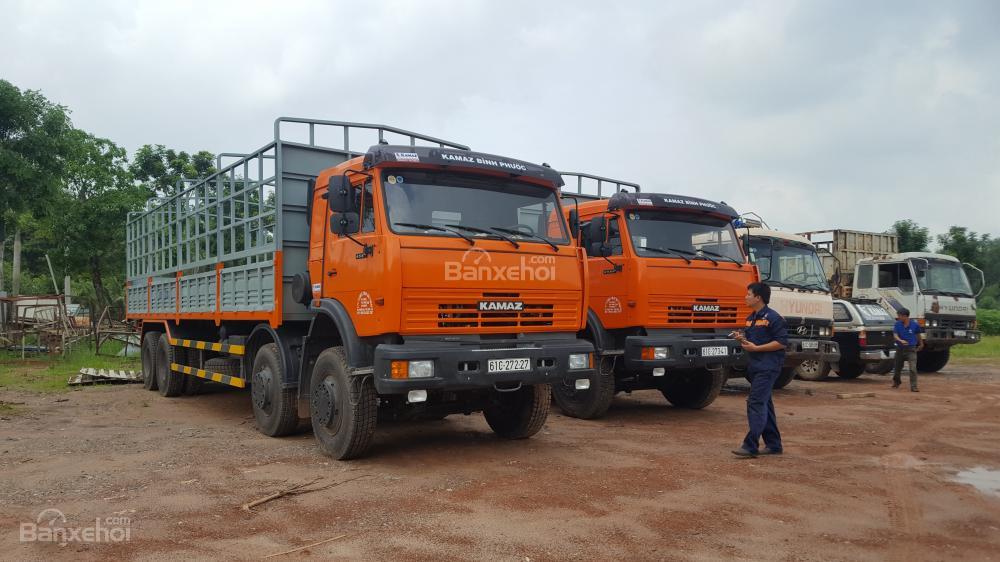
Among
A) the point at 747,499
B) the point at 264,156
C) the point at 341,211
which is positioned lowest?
the point at 747,499

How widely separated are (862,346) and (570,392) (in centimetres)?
748

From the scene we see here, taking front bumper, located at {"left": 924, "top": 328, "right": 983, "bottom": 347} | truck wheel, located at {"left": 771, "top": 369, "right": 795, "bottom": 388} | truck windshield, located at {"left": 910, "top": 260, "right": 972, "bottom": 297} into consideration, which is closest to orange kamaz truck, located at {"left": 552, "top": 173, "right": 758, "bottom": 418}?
truck wheel, located at {"left": 771, "top": 369, "right": 795, "bottom": 388}

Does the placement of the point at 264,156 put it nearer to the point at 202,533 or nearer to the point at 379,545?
the point at 202,533

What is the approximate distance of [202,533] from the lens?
4.33m

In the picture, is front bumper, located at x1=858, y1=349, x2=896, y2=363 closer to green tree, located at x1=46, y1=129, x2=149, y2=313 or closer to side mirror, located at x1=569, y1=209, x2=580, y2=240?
side mirror, located at x1=569, y1=209, x2=580, y2=240

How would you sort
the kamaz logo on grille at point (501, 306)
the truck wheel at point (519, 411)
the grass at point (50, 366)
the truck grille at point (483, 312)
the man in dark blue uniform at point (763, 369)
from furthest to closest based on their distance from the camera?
the grass at point (50, 366) < the truck wheel at point (519, 411) < the man in dark blue uniform at point (763, 369) < the kamaz logo on grille at point (501, 306) < the truck grille at point (483, 312)

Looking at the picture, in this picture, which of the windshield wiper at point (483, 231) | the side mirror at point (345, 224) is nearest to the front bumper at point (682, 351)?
the windshield wiper at point (483, 231)

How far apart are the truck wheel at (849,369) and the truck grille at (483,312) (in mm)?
9980

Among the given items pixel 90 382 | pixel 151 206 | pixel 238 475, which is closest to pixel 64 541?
pixel 238 475

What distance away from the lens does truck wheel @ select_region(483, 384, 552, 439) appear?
6.97m

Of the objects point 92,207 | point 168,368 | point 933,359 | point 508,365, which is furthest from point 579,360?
point 92,207

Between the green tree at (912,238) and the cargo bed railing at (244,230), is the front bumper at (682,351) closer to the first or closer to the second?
the cargo bed railing at (244,230)

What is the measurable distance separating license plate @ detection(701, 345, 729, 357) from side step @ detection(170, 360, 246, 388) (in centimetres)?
517

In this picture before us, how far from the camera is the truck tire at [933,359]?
16.0 meters
